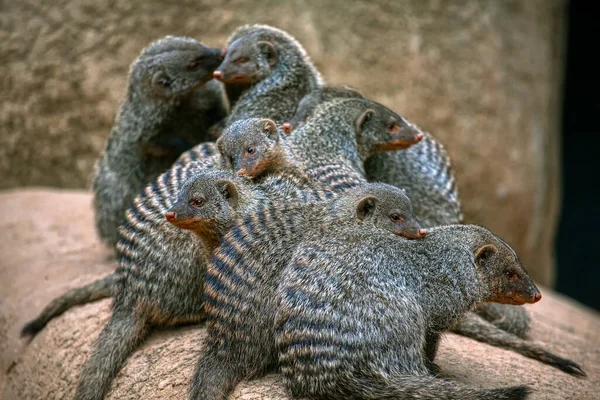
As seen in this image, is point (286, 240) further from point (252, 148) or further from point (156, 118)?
point (156, 118)

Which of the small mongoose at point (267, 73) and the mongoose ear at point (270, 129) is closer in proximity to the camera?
the mongoose ear at point (270, 129)

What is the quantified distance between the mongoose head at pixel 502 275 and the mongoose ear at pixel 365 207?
38 centimetres

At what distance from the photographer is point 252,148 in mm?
3160

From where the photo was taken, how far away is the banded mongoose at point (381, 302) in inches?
91.6

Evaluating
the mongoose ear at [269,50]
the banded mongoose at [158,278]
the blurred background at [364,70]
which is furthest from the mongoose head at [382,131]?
the blurred background at [364,70]

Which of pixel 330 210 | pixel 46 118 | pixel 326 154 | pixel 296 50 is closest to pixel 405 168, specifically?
pixel 326 154

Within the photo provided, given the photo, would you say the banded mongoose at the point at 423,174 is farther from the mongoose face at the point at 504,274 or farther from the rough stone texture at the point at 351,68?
the rough stone texture at the point at 351,68

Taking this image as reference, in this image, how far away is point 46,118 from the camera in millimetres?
5703

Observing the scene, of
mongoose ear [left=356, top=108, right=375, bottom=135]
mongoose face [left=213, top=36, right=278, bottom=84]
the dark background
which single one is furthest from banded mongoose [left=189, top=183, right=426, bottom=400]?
the dark background

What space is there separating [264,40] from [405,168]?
3.00ft

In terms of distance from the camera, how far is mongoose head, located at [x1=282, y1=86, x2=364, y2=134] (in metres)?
3.65

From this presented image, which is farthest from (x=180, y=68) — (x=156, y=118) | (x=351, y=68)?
(x=351, y=68)

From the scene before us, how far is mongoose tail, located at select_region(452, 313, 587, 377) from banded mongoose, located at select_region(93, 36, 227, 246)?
5.41 feet

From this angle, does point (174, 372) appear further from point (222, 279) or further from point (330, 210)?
point (330, 210)
